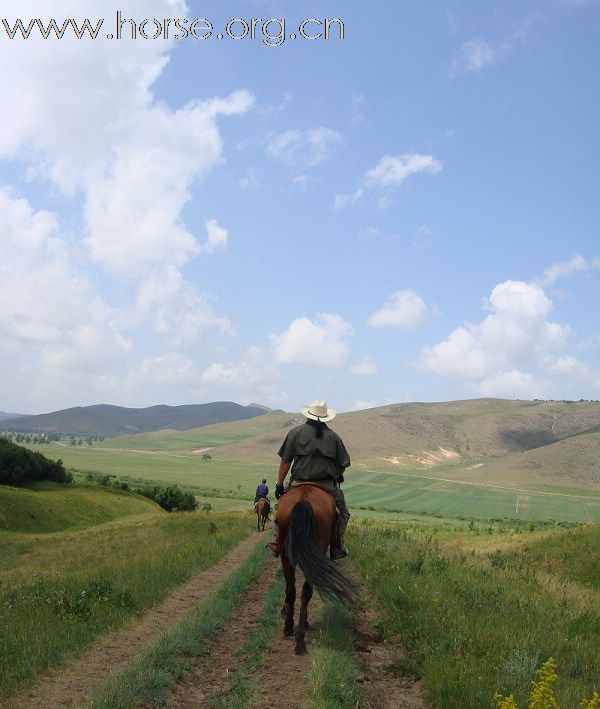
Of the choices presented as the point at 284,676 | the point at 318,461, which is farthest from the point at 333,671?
the point at 318,461

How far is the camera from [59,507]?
47.2 meters

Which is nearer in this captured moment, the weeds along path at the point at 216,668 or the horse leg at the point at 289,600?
the weeds along path at the point at 216,668

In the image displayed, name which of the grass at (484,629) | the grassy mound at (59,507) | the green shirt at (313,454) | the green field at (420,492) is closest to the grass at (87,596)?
the green shirt at (313,454)

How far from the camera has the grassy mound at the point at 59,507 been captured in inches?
1639

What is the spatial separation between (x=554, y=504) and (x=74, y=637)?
128 metres

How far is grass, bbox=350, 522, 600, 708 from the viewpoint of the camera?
19.7 ft

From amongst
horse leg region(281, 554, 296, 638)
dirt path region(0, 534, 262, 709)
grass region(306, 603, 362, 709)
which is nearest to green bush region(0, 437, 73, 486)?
dirt path region(0, 534, 262, 709)

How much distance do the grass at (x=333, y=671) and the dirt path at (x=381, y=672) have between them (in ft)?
0.52

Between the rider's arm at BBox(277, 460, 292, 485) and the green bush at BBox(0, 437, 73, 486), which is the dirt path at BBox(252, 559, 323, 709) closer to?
the rider's arm at BBox(277, 460, 292, 485)

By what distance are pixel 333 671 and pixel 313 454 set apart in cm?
339

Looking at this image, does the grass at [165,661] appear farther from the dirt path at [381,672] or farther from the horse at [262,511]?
the horse at [262,511]

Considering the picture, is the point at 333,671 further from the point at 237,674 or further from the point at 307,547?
the point at 307,547

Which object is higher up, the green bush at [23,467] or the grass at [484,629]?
the grass at [484,629]

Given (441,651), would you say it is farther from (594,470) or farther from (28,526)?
(594,470)
